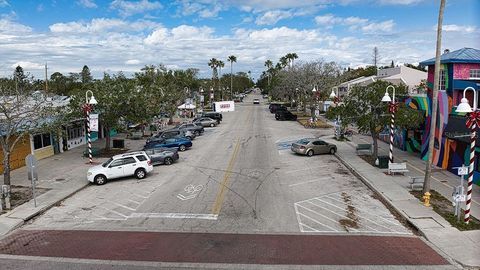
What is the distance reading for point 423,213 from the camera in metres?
17.5

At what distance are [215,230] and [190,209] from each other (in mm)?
3203

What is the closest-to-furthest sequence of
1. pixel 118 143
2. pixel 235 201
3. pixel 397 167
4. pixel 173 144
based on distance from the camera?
pixel 235 201, pixel 397 167, pixel 173 144, pixel 118 143

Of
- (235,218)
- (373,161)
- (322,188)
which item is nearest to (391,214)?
(322,188)

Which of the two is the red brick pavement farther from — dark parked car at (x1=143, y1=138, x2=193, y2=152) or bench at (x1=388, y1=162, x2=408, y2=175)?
dark parked car at (x1=143, y1=138, x2=193, y2=152)

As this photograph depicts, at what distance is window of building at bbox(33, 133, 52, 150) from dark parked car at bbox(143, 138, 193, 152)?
776 cm

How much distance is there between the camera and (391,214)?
59.0 ft

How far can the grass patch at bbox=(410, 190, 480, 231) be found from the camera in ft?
52.1

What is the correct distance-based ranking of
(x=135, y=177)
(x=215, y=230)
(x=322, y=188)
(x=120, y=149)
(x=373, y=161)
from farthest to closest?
(x=120, y=149), (x=373, y=161), (x=135, y=177), (x=322, y=188), (x=215, y=230)

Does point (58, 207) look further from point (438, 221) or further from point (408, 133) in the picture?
point (408, 133)

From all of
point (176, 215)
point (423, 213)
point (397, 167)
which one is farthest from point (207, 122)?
point (423, 213)

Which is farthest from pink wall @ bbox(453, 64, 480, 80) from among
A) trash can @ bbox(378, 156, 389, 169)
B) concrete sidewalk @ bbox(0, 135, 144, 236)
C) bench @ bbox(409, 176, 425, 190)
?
concrete sidewalk @ bbox(0, 135, 144, 236)

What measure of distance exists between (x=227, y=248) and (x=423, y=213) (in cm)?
884

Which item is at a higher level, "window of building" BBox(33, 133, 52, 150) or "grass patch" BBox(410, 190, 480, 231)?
"window of building" BBox(33, 133, 52, 150)

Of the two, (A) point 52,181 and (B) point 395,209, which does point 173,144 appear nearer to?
(A) point 52,181
